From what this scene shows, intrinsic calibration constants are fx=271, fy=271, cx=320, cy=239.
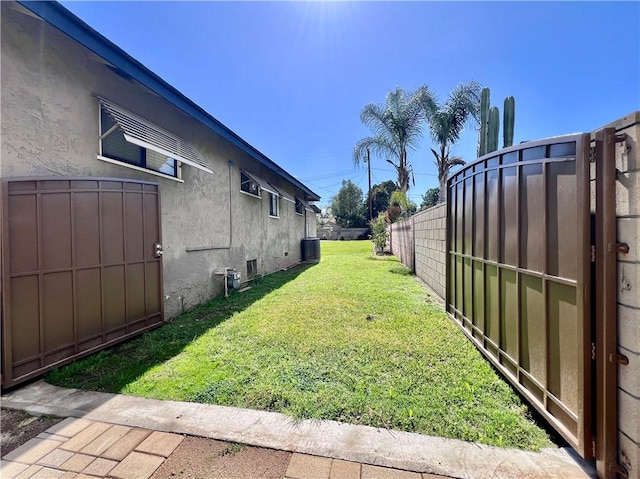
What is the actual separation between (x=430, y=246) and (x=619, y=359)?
566cm

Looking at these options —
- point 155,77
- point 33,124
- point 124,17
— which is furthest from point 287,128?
point 33,124

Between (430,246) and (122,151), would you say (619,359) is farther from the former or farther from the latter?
(122,151)

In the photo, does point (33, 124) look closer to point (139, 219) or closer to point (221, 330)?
point (139, 219)

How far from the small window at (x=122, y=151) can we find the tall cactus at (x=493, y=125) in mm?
5990

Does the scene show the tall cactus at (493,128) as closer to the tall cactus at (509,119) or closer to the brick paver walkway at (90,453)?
the tall cactus at (509,119)

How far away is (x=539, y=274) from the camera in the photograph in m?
2.23

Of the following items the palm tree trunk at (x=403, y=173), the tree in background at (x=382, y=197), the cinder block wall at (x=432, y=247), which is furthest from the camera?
the tree in background at (x=382, y=197)

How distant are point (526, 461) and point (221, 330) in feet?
12.7

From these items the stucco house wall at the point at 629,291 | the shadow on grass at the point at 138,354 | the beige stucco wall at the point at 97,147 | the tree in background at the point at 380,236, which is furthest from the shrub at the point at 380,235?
the stucco house wall at the point at 629,291

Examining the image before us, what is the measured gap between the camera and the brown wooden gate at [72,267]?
2746mm

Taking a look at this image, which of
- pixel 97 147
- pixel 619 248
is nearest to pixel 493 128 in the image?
pixel 619 248

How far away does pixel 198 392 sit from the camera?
2600 mm

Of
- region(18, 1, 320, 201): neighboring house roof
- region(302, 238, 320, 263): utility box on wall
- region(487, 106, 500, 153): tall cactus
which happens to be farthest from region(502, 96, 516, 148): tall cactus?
region(302, 238, 320, 263): utility box on wall

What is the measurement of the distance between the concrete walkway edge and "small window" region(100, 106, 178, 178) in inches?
122
